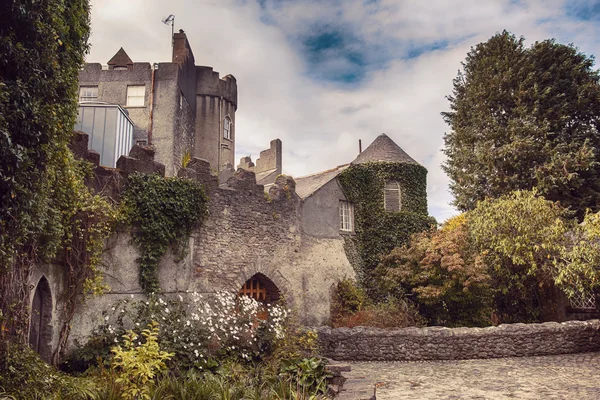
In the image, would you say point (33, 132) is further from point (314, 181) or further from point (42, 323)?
point (314, 181)

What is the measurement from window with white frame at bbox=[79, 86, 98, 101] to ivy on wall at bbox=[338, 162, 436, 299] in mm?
13627

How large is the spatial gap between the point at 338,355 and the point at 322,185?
6.64 meters

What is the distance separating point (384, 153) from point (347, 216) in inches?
125

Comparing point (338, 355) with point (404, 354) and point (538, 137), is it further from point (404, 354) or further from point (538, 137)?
point (538, 137)

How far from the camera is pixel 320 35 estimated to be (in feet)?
40.6

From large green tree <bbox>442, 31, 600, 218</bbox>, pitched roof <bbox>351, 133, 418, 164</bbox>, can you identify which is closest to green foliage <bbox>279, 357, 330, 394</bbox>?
pitched roof <bbox>351, 133, 418, 164</bbox>

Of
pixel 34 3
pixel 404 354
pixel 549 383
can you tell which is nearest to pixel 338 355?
pixel 404 354

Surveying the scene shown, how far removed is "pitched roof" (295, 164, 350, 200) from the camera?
17030 millimetres

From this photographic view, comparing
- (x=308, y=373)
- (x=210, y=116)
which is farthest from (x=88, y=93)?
(x=308, y=373)

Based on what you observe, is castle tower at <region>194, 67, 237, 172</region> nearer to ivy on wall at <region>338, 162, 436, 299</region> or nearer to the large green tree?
ivy on wall at <region>338, 162, 436, 299</region>

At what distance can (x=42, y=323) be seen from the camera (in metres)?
8.84

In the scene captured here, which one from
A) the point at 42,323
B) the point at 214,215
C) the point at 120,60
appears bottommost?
the point at 42,323

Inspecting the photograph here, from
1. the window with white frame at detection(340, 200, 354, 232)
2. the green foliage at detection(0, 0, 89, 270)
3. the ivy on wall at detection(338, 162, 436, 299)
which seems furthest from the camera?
the window with white frame at detection(340, 200, 354, 232)

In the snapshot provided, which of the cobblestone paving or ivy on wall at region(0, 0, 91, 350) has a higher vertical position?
ivy on wall at region(0, 0, 91, 350)
